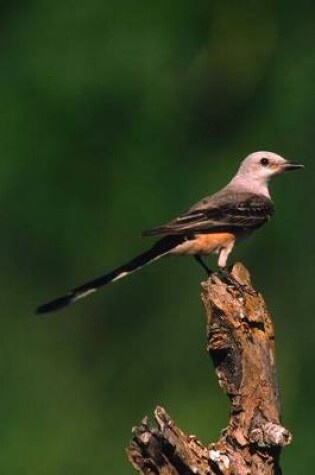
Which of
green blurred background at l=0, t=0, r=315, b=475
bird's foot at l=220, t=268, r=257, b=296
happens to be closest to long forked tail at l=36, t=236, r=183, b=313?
bird's foot at l=220, t=268, r=257, b=296

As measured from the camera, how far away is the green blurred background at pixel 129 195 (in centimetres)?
1722

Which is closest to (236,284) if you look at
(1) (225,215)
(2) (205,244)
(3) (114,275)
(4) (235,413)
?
(4) (235,413)

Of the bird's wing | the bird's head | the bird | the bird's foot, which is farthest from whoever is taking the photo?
the bird's head

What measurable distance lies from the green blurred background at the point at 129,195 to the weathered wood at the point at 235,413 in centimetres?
756

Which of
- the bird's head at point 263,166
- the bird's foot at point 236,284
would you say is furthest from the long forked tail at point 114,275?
the bird's head at point 263,166

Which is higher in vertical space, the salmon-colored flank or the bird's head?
the bird's head

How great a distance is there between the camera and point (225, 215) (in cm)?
942

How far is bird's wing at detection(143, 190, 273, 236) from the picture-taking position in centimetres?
909

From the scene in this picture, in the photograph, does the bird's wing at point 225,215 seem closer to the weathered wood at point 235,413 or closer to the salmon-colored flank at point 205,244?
the salmon-colored flank at point 205,244

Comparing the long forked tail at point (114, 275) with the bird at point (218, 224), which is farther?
the bird at point (218, 224)

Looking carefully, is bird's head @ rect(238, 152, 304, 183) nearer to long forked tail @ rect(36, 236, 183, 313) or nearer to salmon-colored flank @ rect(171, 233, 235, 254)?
salmon-colored flank @ rect(171, 233, 235, 254)

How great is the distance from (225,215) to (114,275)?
40.3 inches

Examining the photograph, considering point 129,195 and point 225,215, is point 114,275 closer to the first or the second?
point 225,215

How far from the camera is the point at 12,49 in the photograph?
22.5 metres
